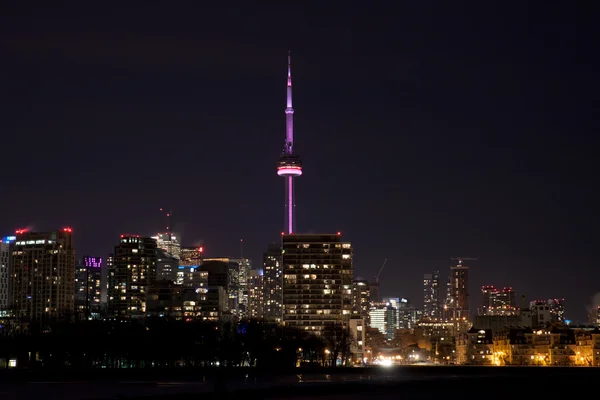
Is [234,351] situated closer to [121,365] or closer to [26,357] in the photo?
[121,365]

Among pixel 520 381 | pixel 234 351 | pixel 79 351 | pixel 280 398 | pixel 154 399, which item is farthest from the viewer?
pixel 234 351

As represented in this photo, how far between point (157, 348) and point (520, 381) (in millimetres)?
67252

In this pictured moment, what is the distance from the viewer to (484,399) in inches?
4434

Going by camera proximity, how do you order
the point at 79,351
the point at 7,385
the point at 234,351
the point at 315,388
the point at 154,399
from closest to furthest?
the point at 154,399 → the point at 315,388 → the point at 7,385 → the point at 79,351 → the point at 234,351

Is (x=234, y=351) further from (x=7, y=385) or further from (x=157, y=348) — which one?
(x=7, y=385)

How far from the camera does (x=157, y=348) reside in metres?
185

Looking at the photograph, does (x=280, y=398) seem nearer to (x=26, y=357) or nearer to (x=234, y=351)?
(x=234, y=351)

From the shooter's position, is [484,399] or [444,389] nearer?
[484,399]

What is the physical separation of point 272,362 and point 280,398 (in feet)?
303

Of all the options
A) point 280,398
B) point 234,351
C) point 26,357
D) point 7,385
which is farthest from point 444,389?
point 26,357

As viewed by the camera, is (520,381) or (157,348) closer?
(520,381)

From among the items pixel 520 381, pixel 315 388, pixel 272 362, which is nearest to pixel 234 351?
pixel 272 362

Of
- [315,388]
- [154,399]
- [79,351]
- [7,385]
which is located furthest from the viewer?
[79,351]

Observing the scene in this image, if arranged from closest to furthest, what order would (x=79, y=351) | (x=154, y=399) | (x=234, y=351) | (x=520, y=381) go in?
(x=154, y=399)
(x=520, y=381)
(x=79, y=351)
(x=234, y=351)
